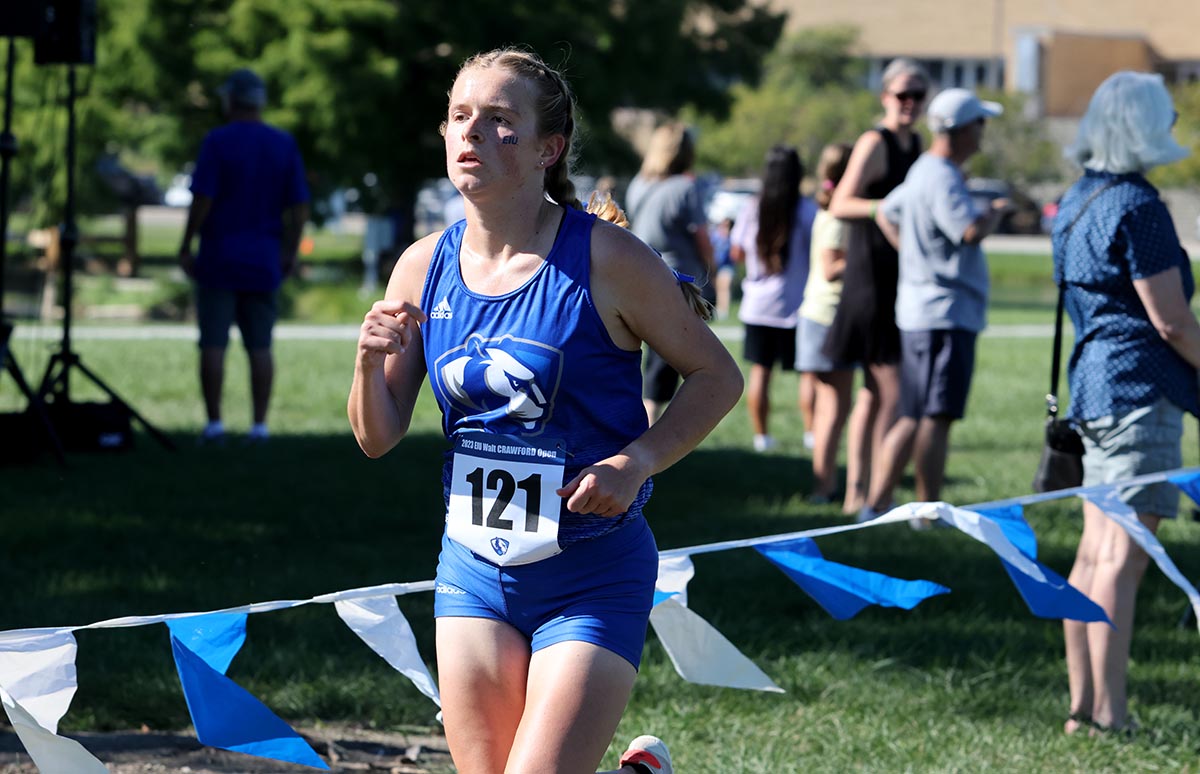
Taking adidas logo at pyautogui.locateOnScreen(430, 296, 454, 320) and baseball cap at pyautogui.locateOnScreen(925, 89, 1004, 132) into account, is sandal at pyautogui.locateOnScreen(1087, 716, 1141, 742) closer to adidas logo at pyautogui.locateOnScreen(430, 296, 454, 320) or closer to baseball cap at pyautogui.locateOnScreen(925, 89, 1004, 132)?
adidas logo at pyautogui.locateOnScreen(430, 296, 454, 320)

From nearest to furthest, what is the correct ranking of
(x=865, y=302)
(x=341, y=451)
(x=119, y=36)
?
1. (x=865, y=302)
2. (x=341, y=451)
3. (x=119, y=36)

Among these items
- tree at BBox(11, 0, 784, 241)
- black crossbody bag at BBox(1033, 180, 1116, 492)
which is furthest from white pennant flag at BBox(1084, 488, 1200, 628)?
tree at BBox(11, 0, 784, 241)

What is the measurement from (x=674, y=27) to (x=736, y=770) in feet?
82.9

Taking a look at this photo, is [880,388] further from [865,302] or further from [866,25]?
[866,25]

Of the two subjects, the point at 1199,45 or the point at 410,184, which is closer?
the point at 410,184

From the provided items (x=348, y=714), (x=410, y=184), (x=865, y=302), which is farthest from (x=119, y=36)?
(x=348, y=714)

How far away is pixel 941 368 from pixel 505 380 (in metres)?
4.32

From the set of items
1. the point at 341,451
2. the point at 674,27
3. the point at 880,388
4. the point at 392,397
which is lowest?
the point at 341,451

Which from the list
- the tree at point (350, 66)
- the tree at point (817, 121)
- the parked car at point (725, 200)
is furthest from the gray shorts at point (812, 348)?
the tree at point (817, 121)

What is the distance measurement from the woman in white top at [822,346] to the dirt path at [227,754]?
3673 millimetres

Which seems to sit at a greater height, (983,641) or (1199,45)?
(1199,45)

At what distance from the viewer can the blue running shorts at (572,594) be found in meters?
2.93

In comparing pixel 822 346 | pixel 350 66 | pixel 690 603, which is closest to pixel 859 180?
pixel 822 346

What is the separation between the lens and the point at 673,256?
872cm
